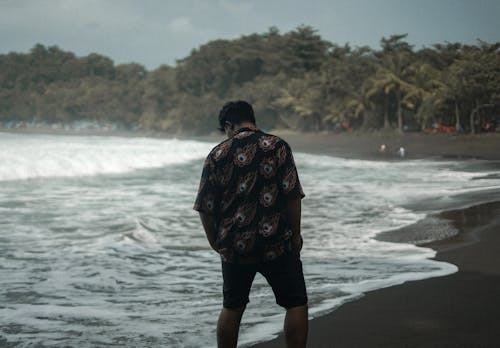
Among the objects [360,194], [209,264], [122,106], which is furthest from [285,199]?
[122,106]

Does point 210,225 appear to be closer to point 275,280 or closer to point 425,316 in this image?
Result: point 275,280

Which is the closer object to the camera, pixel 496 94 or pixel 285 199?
pixel 285 199

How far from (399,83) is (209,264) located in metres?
40.0

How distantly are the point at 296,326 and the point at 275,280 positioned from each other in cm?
24

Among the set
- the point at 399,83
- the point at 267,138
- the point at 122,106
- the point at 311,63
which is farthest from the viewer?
the point at 122,106

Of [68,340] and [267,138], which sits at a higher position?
[267,138]

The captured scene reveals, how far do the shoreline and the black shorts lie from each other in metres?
0.69

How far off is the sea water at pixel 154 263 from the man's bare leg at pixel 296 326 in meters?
0.77

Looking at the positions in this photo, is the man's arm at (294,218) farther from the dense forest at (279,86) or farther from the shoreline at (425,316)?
the dense forest at (279,86)

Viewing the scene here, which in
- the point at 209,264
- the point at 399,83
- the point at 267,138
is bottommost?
the point at 209,264

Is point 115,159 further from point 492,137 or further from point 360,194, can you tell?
point 492,137

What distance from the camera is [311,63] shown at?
73.6 meters

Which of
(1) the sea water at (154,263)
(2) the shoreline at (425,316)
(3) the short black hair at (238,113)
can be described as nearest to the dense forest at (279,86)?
(1) the sea water at (154,263)

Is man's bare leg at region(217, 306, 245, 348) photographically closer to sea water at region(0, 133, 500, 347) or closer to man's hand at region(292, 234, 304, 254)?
man's hand at region(292, 234, 304, 254)
